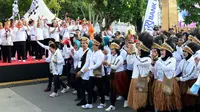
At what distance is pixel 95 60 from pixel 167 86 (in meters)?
1.94

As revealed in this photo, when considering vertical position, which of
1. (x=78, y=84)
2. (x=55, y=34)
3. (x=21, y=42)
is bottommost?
(x=78, y=84)

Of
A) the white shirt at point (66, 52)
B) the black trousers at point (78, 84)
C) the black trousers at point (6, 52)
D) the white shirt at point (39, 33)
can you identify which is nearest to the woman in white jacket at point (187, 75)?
the black trousers at point (78, 84)

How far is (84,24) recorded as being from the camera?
1277cm

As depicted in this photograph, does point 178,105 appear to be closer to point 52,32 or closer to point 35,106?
point 35,106

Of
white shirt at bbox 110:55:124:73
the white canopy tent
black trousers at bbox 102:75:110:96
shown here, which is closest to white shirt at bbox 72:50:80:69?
black trousers at bbox 102:75:110:96

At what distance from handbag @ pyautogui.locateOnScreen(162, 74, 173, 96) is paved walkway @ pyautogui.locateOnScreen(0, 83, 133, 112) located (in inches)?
63.7

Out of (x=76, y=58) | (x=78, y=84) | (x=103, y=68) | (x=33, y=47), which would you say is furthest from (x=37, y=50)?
(x=103, y=68)

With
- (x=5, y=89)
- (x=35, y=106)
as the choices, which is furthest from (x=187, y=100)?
(x=5, y=89)

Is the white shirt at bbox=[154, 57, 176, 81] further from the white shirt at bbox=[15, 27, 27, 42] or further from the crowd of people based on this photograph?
the white shirt at bbox=[15, 27, 27, 42]

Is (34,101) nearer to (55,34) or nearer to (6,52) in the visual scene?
(6,52)

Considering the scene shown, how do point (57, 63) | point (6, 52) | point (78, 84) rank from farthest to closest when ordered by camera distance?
point (6, 52) < point (57, 63) < point (78, 84)

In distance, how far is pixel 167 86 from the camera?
5867 millimetres

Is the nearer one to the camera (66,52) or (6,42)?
(66,52)

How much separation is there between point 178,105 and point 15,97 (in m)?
4.87
